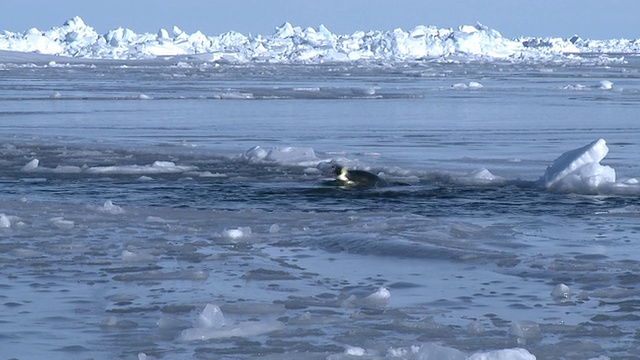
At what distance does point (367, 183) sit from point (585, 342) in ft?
16.2

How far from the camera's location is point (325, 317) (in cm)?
435

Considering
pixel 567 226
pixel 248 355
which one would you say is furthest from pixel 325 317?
pixel 567 226

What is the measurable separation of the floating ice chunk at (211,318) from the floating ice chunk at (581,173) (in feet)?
15.6

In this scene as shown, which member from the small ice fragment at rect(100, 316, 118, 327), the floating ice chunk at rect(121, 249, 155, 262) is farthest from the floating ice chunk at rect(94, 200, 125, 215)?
the small ice fragment at rect(100, 316, 118, 327)

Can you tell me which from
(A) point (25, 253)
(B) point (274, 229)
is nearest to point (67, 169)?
(B) point (274, 229)

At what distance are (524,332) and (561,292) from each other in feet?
2.60

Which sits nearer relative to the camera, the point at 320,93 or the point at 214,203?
the point at 214,203

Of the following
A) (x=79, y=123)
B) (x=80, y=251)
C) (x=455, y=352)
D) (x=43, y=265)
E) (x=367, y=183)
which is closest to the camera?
(x=455, y=352)

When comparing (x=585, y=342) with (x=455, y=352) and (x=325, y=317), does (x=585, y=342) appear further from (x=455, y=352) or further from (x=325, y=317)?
(x=325, y=317)

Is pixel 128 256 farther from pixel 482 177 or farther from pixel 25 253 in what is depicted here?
pixel 482 177

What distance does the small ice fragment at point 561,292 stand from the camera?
4773 millimetres

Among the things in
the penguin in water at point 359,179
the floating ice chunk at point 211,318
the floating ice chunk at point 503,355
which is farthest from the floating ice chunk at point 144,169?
the floating ice chunk at point 503,355

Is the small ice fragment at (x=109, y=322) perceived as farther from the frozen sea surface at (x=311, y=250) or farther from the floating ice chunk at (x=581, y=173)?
the floating ice chunk at (x=581, y=173)

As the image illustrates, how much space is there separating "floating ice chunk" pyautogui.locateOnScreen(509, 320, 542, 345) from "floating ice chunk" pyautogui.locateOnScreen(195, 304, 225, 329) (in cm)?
108
